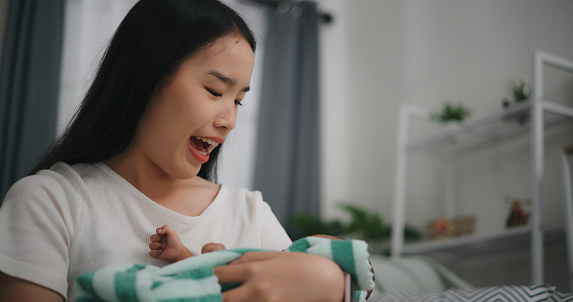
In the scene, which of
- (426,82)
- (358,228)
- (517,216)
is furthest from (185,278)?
(426,82)

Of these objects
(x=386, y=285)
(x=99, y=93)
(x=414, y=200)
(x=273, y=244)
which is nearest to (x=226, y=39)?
(x=99, y=93)

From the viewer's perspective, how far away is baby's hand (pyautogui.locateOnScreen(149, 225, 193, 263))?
724 millimetres

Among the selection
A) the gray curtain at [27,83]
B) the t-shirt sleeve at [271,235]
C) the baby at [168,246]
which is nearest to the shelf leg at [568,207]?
the t-shirt sleeve at [271,235]

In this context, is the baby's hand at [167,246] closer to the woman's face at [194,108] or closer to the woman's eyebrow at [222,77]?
the woman's face at [194,108]

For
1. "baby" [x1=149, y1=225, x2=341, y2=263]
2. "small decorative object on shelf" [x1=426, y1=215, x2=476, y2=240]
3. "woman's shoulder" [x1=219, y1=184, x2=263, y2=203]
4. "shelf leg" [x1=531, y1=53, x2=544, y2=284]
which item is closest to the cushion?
"baby" [x1=149, y1=225, x2=341, y2=263]

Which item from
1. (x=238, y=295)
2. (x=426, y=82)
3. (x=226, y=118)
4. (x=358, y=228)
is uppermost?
(x=426, y=82)

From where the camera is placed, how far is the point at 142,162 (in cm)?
84

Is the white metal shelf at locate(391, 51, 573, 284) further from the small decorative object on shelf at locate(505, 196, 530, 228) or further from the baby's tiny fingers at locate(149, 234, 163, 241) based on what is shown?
the baby's tiny fingers at locate(149, 234, 163, 241)

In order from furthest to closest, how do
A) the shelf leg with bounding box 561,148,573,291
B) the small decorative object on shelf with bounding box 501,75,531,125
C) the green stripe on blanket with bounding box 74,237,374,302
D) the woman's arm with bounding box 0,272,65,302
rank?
the small decorative object on shelf with bounding box 501,75,531,125, the shelf leg with bounding box 561,148,573,291, the woman's arm with bounding box 0,272,65,302, the green stripe on blanket with bounding box 74,237,374,302

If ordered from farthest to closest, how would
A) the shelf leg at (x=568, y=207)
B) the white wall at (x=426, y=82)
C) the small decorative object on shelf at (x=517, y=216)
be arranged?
the white wall at (x=426, y=82), the small decorative object on shelf at (x=517, y=216), the shelf leg at (x=568, y=207)

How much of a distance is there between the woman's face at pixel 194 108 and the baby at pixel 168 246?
114mm

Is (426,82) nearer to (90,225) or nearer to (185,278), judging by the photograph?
(90,225)

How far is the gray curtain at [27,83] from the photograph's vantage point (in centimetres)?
275

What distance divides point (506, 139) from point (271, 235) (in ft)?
6.41
